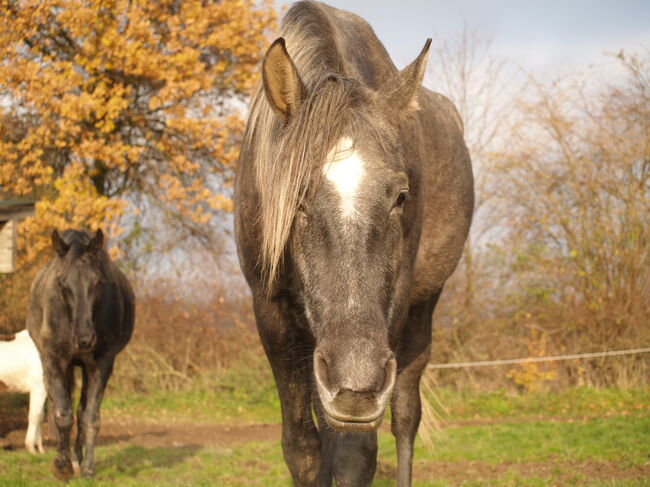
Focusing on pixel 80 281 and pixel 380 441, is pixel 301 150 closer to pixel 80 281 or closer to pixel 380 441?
pixel 80 281

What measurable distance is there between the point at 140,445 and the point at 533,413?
723cm

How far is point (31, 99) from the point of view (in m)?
13.4

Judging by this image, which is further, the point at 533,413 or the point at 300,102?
the point at 533,413

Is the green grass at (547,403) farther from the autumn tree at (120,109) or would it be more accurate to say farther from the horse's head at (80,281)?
the horse's head at (80,281)

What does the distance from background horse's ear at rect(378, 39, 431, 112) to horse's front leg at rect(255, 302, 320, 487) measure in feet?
3.86

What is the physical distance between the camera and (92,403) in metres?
7.52

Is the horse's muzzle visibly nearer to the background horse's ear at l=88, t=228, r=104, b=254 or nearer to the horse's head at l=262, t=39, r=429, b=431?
the horse's head at l=262, t=39, r=429, b=431

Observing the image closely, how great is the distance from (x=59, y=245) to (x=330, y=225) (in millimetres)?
5675

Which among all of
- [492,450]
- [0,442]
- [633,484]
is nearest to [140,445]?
[0,442]

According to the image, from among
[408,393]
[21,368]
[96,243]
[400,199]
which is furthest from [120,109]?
[400,199]

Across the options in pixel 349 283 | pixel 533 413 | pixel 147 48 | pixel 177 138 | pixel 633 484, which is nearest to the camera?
pixel 349 283

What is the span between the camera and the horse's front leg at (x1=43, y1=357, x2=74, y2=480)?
6.80 m

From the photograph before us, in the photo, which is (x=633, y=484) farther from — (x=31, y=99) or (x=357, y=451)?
(x=31, y=99)

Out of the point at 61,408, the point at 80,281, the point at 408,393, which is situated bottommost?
the point at 61,408
